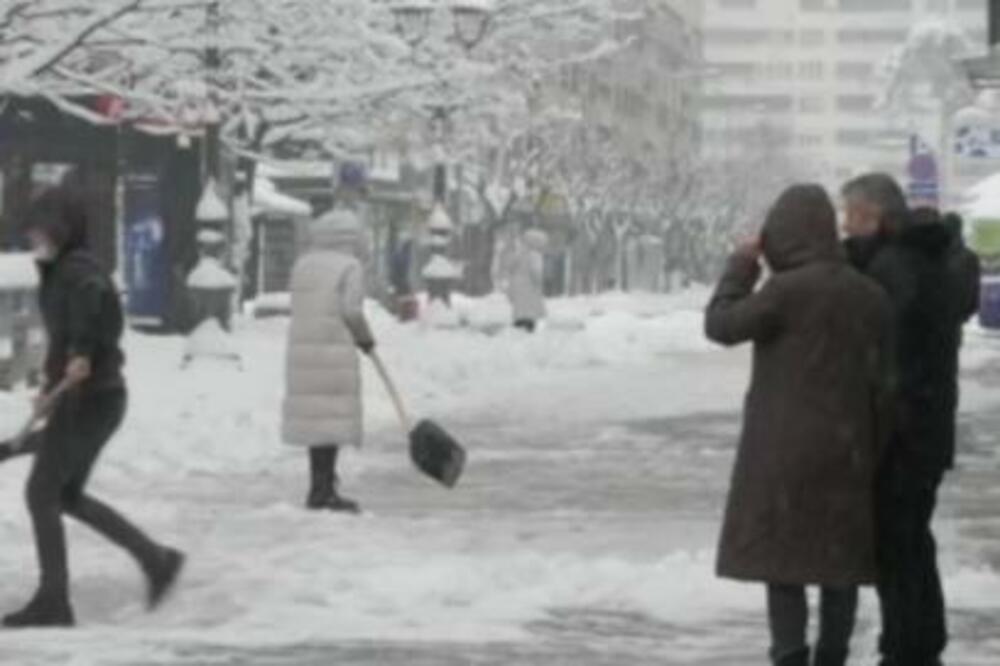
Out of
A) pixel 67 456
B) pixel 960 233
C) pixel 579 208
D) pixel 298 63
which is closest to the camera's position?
pixel 960 233

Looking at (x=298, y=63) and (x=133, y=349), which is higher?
(x=298, y=63)

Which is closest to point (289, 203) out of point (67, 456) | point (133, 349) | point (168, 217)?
point (168, 217)

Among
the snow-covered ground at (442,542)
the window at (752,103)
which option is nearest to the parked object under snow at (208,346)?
the snow-covered ground at (442,542)

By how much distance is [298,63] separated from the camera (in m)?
26.8

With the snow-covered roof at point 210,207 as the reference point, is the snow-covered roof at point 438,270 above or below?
below

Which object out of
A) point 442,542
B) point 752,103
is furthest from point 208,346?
point 752,103

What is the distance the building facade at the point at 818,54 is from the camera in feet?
575

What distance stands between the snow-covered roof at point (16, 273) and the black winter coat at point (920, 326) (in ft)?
46.7

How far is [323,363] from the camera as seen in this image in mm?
14297

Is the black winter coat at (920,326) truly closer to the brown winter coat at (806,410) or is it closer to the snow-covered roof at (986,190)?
the brown winter coat at (806,410)

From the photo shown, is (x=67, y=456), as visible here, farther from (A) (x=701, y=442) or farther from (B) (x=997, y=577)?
(A) (x=701, y=442)

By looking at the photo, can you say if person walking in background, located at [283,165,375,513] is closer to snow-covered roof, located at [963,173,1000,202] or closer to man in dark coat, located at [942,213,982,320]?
man in dark coat, located at [942,213,982,320]

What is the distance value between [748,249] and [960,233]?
5.40 ft

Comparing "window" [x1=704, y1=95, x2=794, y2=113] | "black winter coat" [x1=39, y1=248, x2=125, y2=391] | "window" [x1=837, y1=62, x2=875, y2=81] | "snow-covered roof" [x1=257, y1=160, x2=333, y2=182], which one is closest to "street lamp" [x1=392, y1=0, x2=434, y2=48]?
"black winter coat" [x1=39, y1=248, x2=125, y2=391]
